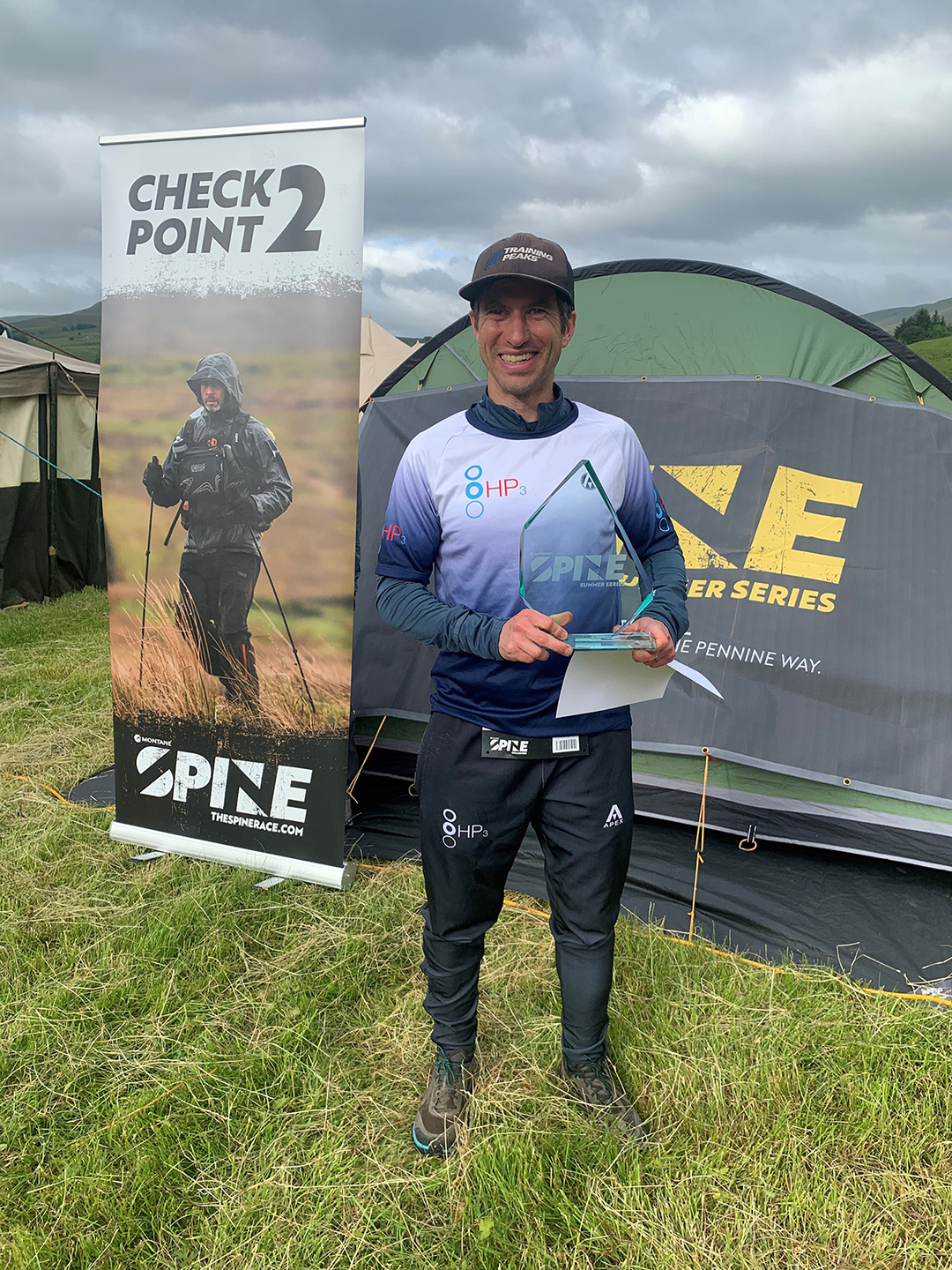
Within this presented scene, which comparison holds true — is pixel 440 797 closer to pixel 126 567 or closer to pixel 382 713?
pixel 382 713

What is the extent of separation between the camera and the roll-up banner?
2.41 metres

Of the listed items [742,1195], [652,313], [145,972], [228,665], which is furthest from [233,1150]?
[652,313]

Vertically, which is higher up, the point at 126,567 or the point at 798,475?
the point at 798,475

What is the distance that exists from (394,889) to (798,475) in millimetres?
1816

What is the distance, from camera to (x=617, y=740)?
1651 mm

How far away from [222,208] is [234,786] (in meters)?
1.75

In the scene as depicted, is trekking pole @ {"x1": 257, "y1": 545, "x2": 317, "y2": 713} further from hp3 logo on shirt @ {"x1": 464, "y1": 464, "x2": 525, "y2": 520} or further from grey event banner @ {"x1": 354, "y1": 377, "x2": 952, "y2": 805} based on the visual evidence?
hp3 logo on shirt @ {"x1": 464, "y1": 464, "x2": 525, "y2": 520}

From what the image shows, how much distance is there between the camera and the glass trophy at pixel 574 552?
58.1 inches

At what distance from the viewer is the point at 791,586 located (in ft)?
8.67

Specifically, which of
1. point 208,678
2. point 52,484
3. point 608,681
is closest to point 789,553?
point 608,681

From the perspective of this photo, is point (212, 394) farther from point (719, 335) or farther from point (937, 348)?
point (937, 348)

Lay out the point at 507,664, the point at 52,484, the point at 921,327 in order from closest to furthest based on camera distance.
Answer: the point at 507,664, the point at 52,484, the point at 921,327

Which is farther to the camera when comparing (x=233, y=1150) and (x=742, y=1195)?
(x=233, y=1150)

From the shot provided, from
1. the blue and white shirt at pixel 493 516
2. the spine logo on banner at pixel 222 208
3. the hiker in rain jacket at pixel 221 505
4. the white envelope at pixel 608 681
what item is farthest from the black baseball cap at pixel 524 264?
→ the hiker in rain jacket at pixel 221 505
